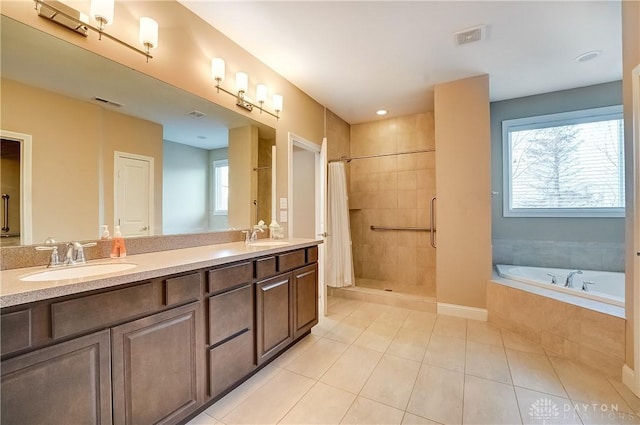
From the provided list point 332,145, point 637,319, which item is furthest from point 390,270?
point 637,319

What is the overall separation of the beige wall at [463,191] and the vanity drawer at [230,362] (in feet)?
7.26

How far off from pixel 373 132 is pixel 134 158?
3399 mm

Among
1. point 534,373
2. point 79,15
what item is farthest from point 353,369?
point 79,15

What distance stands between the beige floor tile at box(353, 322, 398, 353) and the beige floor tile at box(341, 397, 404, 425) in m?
0.67

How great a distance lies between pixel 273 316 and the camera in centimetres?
195

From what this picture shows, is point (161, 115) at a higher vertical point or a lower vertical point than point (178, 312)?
higher

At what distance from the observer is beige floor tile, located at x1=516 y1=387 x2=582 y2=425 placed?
4.66 feet

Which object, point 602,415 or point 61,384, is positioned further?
point 602,415

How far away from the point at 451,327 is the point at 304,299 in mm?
1526

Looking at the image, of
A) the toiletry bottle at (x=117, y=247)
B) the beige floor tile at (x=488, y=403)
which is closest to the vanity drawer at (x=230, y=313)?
the toiletry bottle at (x=117, y=247)

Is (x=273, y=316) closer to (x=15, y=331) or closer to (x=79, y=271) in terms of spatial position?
(x=79, y=271)

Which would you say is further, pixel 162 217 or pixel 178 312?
pixel 162 217

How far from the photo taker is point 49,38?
128 centimetres

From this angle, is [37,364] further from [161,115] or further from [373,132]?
[373,132]
